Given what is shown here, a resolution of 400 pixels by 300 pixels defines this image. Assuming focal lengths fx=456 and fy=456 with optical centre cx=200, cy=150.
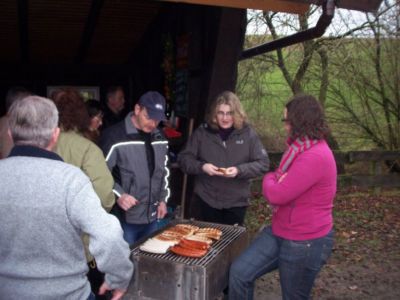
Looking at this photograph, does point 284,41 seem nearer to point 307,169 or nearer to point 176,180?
point 176,180

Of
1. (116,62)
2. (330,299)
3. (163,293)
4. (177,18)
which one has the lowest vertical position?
(330,299)

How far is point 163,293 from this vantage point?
2.88m

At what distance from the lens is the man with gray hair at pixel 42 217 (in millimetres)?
1831

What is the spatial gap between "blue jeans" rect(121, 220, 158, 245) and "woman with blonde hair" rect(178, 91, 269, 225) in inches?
23.7

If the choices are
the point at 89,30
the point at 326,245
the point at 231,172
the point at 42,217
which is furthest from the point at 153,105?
the point at 89,30

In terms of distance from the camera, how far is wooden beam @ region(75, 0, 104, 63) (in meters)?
7.70

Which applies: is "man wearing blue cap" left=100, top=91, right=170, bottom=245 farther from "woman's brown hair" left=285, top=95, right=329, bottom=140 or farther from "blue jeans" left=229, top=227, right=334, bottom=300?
"woman's brown hair" left=285, top=95, right=329, bottom=140

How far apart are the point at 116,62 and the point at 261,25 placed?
10.6 feet

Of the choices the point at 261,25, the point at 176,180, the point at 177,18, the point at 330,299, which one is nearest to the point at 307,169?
the point at 330,299

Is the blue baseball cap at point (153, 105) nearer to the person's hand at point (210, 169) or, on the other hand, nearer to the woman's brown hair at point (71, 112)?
the woman's brown hair at point (71, 112)

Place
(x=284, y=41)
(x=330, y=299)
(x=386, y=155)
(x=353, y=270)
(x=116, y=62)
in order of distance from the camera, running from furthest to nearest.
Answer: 1. (x=116, y=62)
2. (x=386, y=155)
3. (x=284, y=41)
4. (x=353, y=270)
5. (x=330, y=299)

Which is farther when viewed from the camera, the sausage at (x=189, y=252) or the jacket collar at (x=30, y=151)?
the sausage at (x=189, y=252)

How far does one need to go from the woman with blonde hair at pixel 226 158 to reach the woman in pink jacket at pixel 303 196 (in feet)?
3.11

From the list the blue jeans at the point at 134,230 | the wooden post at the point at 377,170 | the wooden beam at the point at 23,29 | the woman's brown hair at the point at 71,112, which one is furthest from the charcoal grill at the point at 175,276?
the wooden post at the point at 377,170
